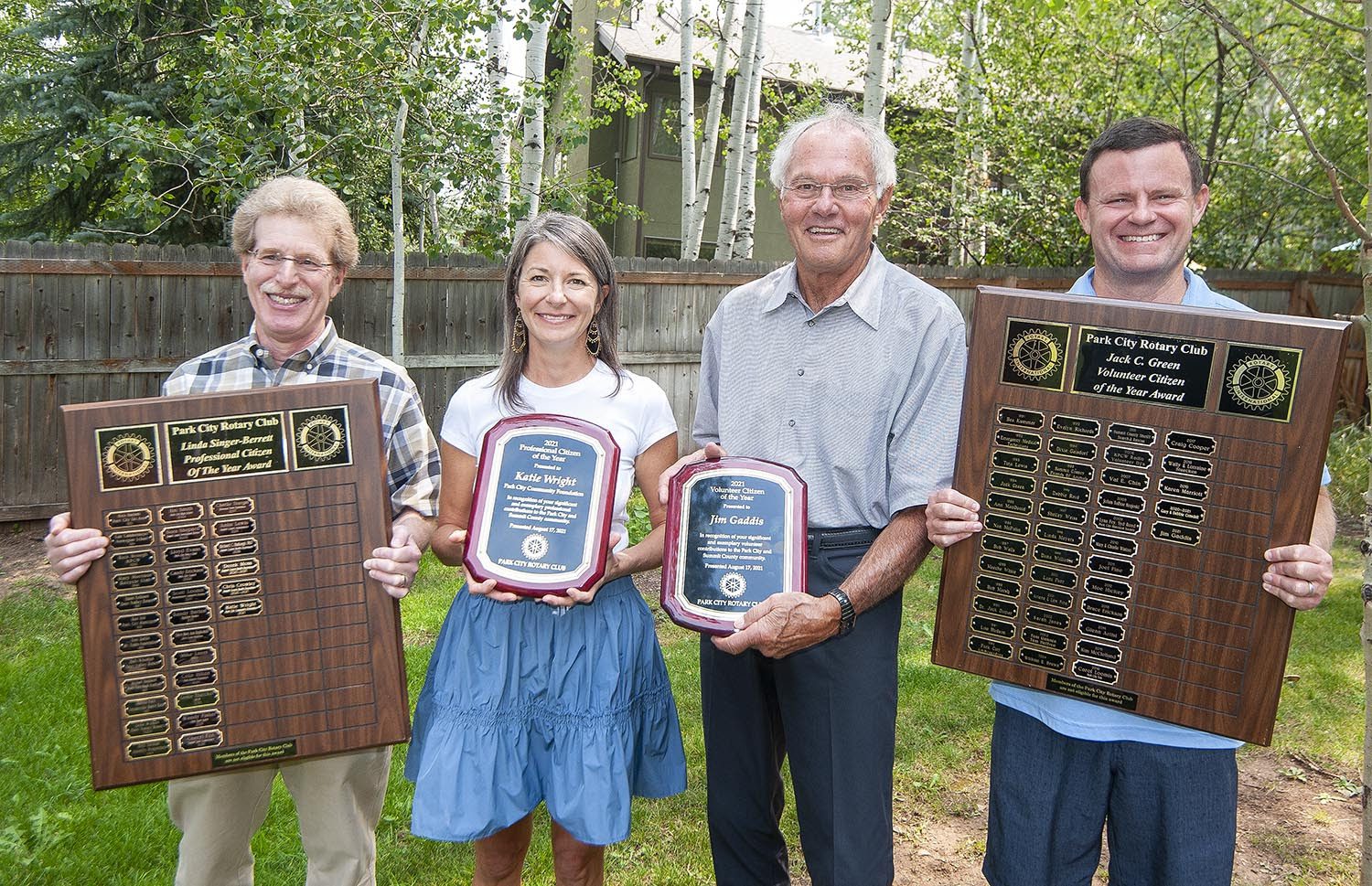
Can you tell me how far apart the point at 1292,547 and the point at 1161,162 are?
0.96m

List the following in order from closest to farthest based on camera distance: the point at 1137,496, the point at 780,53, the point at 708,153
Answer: the point at 1137,496 → the point at 708,153 → the point at 780,53

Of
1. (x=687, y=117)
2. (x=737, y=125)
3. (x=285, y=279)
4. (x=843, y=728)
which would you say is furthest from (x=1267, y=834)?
(x=687, y=117)

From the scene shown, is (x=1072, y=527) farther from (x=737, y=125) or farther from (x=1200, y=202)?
(x=737, y=125)

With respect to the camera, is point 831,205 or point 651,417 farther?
point 651,417

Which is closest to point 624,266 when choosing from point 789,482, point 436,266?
point 436,266

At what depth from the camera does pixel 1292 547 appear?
79.7 inches

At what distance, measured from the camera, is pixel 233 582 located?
90.4 inches

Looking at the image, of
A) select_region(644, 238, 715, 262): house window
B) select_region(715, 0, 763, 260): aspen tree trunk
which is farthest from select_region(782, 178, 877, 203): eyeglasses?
select_region(644, 238, 715, 262): house window

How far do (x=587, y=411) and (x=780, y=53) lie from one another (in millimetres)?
21742

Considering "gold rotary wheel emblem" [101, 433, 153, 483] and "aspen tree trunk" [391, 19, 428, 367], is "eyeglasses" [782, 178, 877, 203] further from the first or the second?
"aspen tree trunk" [391, 19, 428, 367]

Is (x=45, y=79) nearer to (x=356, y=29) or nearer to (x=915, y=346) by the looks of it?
(x=356, y=29)

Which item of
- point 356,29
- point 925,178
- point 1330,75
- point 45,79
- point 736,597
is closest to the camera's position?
point 736,597

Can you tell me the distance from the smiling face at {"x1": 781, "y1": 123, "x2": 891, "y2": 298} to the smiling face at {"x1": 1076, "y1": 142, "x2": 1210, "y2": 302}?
1.85 feet

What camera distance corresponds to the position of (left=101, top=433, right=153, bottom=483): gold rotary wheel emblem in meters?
2.22
